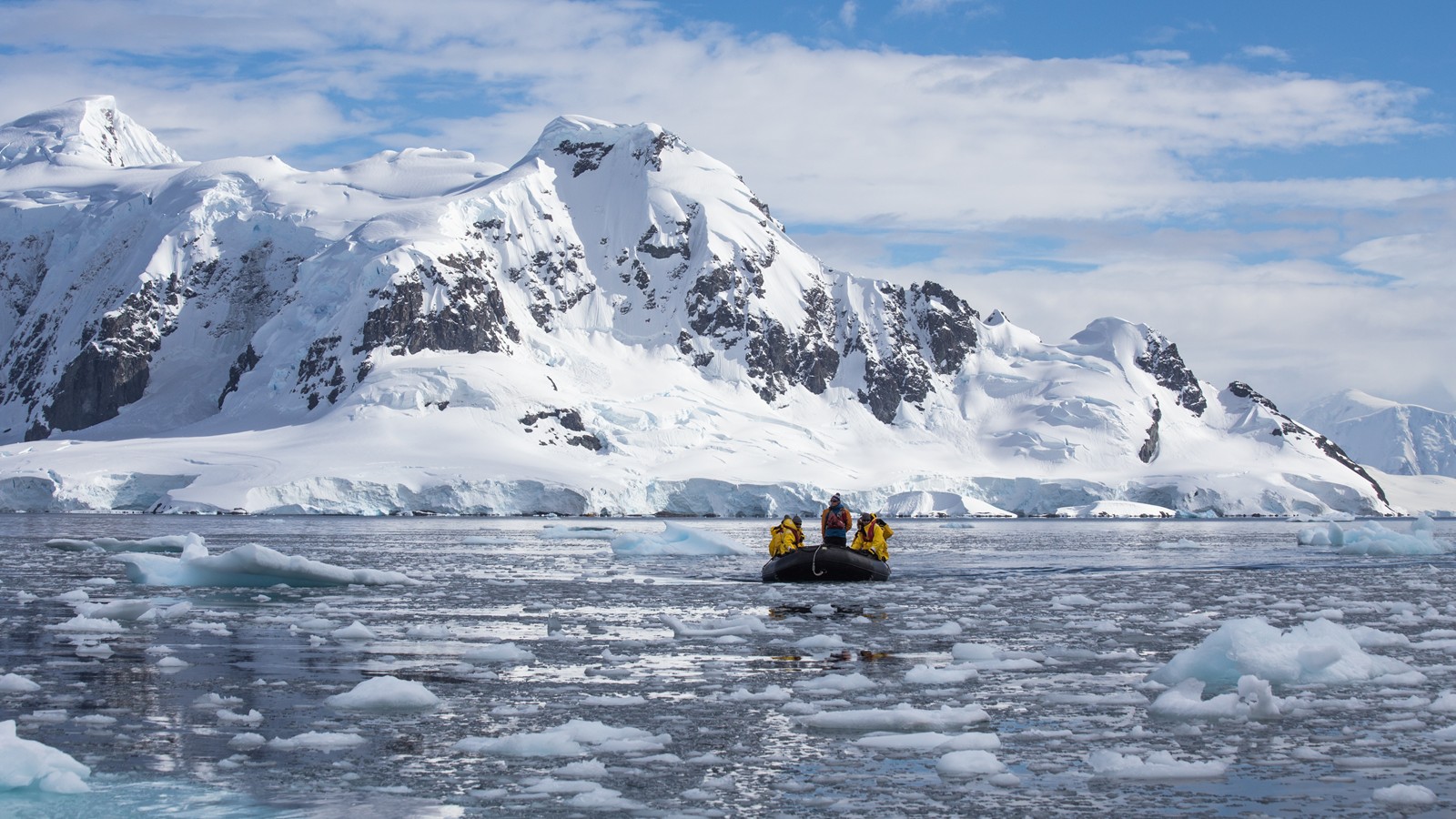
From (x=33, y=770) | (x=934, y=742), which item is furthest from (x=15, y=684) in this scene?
(x=934, y=742)

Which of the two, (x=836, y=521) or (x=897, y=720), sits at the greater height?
(x=836, y=521)

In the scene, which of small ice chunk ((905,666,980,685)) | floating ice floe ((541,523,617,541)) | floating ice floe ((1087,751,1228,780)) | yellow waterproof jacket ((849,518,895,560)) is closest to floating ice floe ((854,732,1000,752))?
floating ice floe ((1087,751,1228,780))

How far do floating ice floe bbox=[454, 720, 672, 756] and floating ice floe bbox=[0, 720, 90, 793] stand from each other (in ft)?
10.2

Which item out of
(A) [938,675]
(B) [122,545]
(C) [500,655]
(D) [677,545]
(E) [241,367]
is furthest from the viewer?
(E) [241,367]

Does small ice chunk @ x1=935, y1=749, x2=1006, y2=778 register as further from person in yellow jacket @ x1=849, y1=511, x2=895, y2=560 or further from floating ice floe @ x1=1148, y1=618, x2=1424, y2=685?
person in yellow jacket @ x1=849, y1=511, x2=895, y2=560

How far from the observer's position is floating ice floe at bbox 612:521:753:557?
51469mm

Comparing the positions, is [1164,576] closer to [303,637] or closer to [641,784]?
[303,637]

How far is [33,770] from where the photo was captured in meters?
10.4

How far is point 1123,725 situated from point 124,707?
9.78 m

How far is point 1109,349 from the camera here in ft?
648

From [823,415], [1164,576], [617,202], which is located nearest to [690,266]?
[617,202]

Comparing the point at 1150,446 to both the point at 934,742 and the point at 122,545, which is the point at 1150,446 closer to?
the point at 122,545

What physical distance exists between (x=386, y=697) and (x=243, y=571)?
17657 mm

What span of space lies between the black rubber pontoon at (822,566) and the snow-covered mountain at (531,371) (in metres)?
87.8
